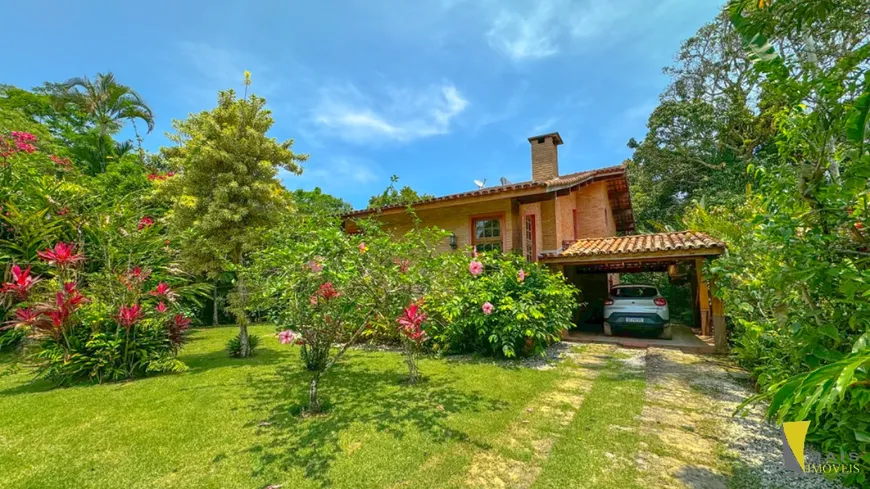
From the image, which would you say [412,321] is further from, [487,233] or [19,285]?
[19,285]

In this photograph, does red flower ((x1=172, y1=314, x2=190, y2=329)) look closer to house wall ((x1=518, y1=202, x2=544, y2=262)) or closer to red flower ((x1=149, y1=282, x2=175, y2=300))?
red flower ((x1=149, y1=282, x2=175, y2=300))

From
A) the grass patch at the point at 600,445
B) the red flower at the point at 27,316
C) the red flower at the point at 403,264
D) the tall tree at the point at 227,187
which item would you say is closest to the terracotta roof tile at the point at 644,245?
the grass patch at the point at 600,445

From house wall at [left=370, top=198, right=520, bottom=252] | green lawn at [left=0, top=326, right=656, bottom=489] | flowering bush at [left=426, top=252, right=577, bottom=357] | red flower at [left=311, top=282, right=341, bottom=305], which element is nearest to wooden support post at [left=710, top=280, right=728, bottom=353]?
flowering bush at [left=426, top=252, right=577, bottom=357]

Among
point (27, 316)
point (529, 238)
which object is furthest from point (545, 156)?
point (27, 316)

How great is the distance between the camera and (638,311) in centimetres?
1032

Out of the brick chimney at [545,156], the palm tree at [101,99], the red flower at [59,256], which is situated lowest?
the red flower at [59,256]

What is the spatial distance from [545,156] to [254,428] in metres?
12.8

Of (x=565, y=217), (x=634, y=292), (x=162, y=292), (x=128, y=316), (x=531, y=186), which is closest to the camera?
(x=128, y=316)

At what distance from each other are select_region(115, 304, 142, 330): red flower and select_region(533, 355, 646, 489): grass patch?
677 centimetres

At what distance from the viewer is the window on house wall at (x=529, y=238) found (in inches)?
415

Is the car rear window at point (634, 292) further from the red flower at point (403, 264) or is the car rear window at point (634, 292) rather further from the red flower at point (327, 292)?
the red flower at point (327, 292)

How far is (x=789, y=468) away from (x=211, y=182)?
10570 millimetres

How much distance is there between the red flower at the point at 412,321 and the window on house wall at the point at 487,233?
546 centimetres

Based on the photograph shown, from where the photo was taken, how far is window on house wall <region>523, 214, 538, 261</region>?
10.5m
